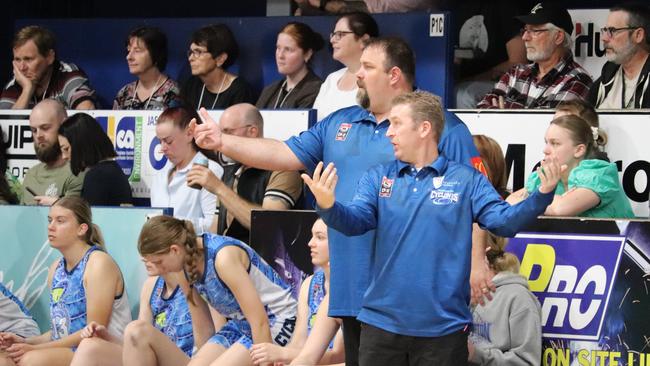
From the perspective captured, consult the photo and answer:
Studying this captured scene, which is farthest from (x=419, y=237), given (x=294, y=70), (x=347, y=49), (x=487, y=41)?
(x=487, y=41)

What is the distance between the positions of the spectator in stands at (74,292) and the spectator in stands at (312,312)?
51.2 inches

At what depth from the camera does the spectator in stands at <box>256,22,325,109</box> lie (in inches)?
340

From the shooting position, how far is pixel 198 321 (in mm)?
6773

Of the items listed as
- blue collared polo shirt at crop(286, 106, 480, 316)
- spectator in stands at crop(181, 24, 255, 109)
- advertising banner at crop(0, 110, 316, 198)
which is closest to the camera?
blue collared polo shirt at crop(286, 106, 480, 316)

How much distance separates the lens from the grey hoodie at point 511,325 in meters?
5.80

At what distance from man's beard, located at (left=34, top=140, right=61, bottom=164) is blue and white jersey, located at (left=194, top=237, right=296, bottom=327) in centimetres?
239

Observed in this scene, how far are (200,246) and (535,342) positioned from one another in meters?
1.87

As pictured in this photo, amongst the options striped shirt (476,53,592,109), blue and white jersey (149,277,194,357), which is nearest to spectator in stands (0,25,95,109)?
blue and white jersey (149,277,194,357)

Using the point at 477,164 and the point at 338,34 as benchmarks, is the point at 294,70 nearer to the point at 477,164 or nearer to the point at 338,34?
the point at 338,34

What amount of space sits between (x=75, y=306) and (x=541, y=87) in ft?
10.8

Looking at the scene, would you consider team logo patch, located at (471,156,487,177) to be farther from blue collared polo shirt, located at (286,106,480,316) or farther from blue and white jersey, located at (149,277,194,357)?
blue and white jersey, located at (149,277,194,357)

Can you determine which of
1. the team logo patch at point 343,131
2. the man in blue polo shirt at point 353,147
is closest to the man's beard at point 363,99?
the man in blue polo shirt at point 353,147

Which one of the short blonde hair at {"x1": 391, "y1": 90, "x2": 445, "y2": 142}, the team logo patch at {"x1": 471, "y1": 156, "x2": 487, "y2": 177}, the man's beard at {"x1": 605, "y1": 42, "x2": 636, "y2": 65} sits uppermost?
the man's beard at {"x1": 605, "y1": 42, "x2": 636, "y2": 65}

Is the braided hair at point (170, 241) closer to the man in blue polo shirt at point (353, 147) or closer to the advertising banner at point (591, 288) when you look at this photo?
the man in blue polo shirt at point (353, 147)
